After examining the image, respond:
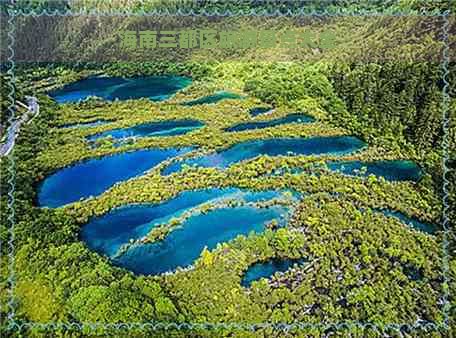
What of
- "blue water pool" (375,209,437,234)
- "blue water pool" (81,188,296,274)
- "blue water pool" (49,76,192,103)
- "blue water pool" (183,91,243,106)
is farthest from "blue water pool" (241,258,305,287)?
"blue water pool" (49,76,192,103)

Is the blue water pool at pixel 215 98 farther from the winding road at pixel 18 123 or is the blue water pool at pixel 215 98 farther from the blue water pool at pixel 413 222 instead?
the blue water pool at pixel 413 222

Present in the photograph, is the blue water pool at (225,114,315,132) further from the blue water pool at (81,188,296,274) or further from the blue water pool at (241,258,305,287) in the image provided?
the blue water pool at (241,258,305,287)

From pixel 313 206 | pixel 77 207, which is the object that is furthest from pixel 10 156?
pixel 313 206

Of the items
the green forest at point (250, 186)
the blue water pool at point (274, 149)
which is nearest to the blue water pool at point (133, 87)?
the green forest at point (250, 186)

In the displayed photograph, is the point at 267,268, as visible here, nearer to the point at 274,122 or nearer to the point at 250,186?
the point at 250,186

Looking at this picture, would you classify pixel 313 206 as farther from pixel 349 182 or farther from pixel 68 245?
pixel 68 245

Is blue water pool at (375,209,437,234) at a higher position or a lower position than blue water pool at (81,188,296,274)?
higher

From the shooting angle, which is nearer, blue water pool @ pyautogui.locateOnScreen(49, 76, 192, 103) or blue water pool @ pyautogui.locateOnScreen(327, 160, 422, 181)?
blue water pool @ pyautogui.locateOnScreen(327, 160, 422, 181)
